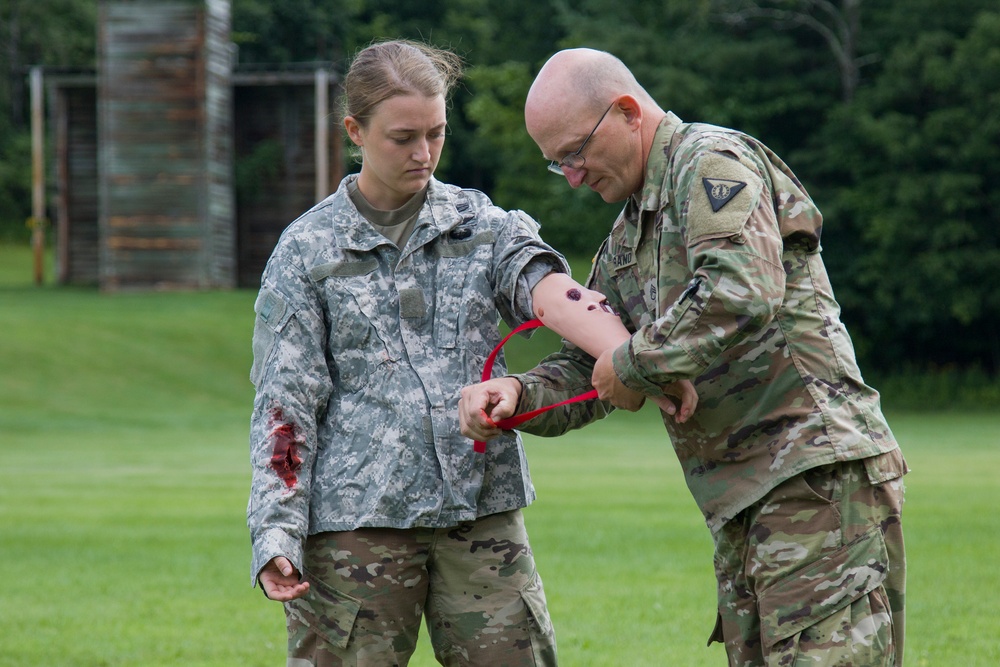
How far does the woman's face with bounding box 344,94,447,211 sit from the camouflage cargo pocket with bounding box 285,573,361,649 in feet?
3.76

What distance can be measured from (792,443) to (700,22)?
35765mm

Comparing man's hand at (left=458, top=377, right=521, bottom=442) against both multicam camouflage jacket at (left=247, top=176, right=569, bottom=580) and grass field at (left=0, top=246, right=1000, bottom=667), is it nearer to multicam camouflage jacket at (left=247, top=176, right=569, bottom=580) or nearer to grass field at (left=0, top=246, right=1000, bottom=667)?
multicam camouflage jacket at (left=247, top=176, right=569, bottom=580)

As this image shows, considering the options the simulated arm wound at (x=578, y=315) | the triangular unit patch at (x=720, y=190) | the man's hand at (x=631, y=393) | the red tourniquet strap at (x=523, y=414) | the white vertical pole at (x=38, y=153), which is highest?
the triangular unit patch at (x=720, y=190)

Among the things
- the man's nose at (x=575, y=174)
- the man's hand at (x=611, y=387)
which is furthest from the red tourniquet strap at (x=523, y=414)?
the man's nose at (x=575, y=174)

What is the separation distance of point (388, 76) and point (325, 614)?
151 centimetres

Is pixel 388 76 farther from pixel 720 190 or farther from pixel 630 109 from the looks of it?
pixel 720 190

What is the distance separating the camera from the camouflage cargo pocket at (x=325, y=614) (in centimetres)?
362

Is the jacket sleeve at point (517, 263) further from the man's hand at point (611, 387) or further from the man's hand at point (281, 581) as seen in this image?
the man's hand at point (281, 581)

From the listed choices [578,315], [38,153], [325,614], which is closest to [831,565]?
[578,315]

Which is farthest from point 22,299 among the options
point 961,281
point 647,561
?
point 647,561

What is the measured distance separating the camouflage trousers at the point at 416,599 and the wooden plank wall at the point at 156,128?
34.4m

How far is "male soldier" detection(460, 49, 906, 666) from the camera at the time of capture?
3156 mm

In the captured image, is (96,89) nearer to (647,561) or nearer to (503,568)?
(647,561)

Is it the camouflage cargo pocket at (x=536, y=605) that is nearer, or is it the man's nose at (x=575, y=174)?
the man's nose at (x=575, y=174)
